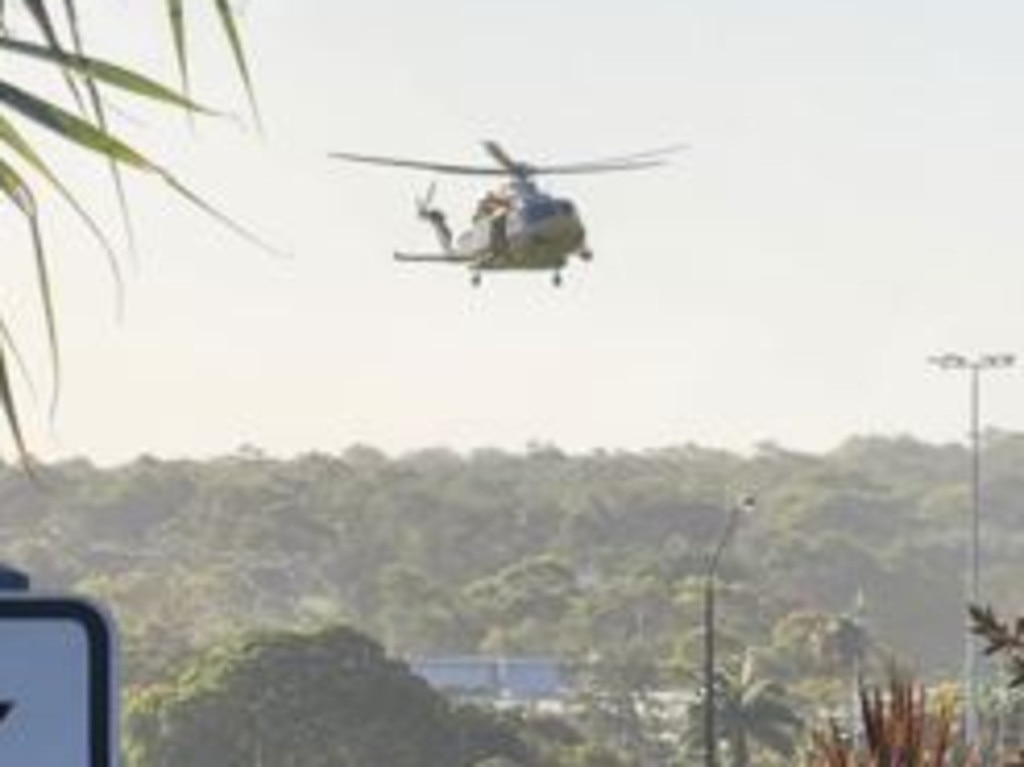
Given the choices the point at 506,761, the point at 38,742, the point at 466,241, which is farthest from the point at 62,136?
the point at 506,761

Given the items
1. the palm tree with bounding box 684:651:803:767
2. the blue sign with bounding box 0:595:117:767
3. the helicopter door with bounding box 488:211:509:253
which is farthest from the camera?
the palm tree with bounding box 684:651:803:767

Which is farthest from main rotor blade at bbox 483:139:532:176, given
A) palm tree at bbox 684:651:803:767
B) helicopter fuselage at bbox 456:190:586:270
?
palm tree at bbox 684:651:803:767

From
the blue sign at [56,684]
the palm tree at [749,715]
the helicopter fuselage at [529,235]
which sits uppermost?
the helicopter fuselage at [529,235]

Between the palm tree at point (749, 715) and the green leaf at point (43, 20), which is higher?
the green leaf at point (43, 20)

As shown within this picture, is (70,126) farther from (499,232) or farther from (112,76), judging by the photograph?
(499,232)

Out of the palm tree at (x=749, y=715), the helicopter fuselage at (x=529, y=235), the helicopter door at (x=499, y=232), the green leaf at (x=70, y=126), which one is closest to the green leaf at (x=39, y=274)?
the green leaf at (x=70, y=126)

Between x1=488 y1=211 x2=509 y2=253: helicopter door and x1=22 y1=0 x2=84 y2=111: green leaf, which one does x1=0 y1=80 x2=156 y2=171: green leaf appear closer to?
x1=22 y1=0 x2=84 y2=111: green leaf

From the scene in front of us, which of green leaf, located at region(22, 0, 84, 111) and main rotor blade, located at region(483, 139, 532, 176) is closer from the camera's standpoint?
green leaf, located at region(22, 0, 84, 111)

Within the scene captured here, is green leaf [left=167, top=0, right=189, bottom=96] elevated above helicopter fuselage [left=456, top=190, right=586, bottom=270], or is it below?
below

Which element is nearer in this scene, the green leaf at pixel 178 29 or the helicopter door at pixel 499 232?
the green leaf at pixel 178 29

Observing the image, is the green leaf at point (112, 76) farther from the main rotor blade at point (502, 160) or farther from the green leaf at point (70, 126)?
the main rotor blade at point (502, 160)
